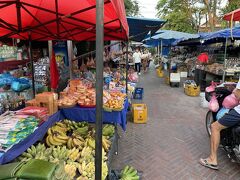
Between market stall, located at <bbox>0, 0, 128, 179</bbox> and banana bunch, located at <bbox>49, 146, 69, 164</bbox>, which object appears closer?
market stall, located at <bbox>0, 0, 128, 179</bbox>

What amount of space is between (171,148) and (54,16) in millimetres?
3321

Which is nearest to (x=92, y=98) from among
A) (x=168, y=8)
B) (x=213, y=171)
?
(x=213, y=171)

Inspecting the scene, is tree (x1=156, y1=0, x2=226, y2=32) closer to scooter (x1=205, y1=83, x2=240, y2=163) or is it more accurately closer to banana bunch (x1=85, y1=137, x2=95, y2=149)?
scooter (x1=205, y1=83, x2=240, y2=163)

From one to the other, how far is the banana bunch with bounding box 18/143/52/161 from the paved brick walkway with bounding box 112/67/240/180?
1.38 metres

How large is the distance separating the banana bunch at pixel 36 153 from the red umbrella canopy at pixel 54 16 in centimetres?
160

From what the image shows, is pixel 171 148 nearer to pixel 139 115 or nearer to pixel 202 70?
pixel 139 115

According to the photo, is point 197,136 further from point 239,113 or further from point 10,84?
point 10,84

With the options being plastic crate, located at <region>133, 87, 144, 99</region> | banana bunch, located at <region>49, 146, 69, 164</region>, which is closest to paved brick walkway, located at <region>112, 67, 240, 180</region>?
plastic crate, located at <region>133, 87, 144, 99</region>

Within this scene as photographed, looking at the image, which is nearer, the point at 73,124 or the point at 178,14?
the point at 73,124

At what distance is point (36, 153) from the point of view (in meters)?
3.21

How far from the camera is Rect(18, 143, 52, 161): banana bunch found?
3.04 meters

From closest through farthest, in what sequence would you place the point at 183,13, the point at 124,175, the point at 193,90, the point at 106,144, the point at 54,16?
the point at 124,175
the point at 106,144
the point at 54,16
the point at 193,90
the point at 183,13

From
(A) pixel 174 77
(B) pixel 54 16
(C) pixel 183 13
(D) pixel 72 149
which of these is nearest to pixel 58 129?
(D) pixel 72 149

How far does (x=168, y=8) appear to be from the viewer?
2823 centimetres
